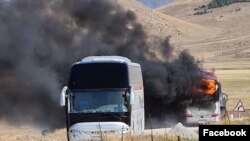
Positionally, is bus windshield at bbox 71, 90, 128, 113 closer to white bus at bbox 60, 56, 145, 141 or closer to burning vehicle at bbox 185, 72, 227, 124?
white bus at bbox 60, 56, 145, 141

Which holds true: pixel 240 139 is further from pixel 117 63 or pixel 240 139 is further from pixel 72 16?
pixel 72 16

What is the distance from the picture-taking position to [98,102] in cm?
2414

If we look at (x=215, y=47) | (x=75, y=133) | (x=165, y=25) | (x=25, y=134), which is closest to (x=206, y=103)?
(x=25, y=134)

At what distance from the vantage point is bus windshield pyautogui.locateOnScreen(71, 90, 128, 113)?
24.0 m

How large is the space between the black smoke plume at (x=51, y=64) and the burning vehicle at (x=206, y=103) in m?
0.95

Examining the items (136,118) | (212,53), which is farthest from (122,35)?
(212,53)

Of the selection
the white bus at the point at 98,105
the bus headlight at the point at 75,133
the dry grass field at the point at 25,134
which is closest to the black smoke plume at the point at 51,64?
the dry grass field at the point at 25,134

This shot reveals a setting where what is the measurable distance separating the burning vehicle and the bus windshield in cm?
1088

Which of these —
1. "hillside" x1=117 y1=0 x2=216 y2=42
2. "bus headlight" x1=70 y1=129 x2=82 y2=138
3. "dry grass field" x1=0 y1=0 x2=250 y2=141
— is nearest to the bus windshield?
"bus headlight" x1=70 y1=129 x2=82 y2=138

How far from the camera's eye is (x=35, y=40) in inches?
1523

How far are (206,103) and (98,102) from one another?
1259 cm

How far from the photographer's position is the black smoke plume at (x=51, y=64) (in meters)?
37.2

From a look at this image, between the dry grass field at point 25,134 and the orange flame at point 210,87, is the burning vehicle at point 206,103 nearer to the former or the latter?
the orange flame at point 210,87

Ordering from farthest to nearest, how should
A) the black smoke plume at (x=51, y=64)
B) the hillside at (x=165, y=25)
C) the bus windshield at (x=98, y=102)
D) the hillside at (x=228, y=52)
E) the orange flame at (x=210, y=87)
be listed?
the hillside at (x=165, y=25) < the hillside at (x=228, y=52) < the black smoke plume at (x=51, y=64) < the orange flame at (x=210, y=87) < the bus windshield at (x=98, y=102)
